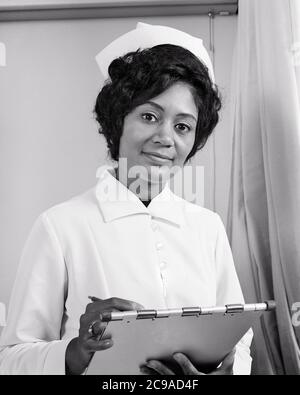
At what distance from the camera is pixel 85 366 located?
796 millimetres

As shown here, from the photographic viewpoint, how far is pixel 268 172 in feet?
3.51

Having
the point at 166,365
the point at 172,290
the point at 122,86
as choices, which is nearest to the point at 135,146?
the point at 122,86

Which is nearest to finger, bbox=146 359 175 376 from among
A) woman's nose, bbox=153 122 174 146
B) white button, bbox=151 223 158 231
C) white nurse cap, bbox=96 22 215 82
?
white button, bbox=151 223 158 231

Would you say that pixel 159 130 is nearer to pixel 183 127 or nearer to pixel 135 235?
pixel 183 127

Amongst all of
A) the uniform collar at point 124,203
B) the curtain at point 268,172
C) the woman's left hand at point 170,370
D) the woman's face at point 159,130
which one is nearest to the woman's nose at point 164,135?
the woman's face at point 159,130

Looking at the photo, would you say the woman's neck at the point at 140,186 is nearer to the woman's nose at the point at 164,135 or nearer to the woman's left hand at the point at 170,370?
the woman's nose at the point at 164,135

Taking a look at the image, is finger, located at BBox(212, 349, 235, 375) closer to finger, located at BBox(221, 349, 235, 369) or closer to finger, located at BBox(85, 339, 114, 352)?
finger, located at BBox(221, 349, 235, 369)

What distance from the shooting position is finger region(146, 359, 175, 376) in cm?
80

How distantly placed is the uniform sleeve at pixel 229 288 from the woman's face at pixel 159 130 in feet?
0.61

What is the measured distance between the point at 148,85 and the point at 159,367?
→ 1.52ft

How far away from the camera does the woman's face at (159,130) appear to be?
94 cm

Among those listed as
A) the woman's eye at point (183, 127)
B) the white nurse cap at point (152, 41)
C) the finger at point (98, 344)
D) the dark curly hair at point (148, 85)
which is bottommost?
the finger at point (98, 344)
